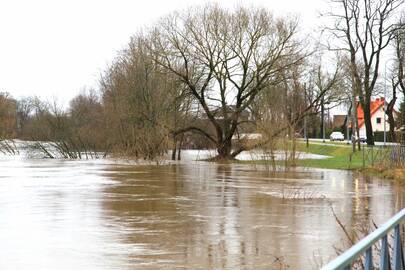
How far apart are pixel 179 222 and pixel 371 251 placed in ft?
37.0

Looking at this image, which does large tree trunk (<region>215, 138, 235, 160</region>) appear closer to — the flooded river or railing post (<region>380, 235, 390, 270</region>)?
the flooded river

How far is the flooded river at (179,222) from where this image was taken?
10805mm

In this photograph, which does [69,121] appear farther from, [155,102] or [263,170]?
[263,170]

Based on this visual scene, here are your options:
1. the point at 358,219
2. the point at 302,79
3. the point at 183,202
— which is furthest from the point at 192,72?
the point at 358,219

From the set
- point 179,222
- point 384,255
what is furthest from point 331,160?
point 384,255

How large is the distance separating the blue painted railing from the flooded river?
4.41m

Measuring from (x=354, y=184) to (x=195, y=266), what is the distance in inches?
739

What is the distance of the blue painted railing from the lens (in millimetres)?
3419

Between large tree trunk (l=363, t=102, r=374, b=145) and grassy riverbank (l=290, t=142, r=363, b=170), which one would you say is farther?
large tree trunk (l=363, t=102, r=374, b=145)

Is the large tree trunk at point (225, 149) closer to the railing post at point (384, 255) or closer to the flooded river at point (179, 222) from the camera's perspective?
the flooded river at point (179, 222)

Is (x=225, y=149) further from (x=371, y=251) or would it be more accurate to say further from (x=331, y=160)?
(x=371, y=251)

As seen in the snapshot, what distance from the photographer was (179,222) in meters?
15.1

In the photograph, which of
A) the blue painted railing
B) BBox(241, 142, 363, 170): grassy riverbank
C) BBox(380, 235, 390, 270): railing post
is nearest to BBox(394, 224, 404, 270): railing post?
the blue painted railing

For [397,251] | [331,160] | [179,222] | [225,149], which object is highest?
[225,149]
